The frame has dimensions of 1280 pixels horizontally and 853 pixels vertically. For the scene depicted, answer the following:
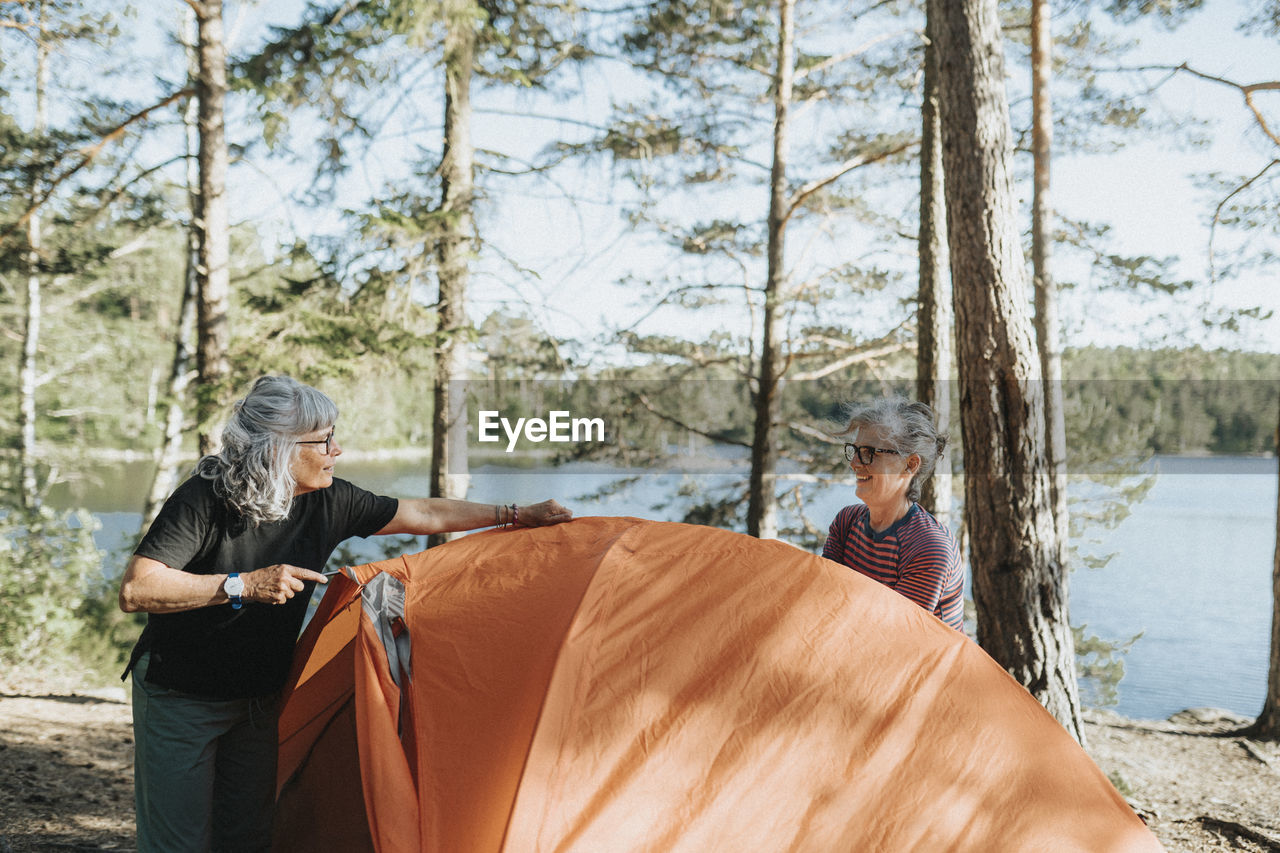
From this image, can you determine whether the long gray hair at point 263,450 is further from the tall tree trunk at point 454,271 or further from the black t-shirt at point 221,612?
the tall tree trunk at point 454,271

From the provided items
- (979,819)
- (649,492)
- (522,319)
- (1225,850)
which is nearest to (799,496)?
(649,492)

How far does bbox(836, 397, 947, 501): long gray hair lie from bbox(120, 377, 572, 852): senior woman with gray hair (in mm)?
1692

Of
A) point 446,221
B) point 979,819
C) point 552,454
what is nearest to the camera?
point 979,819

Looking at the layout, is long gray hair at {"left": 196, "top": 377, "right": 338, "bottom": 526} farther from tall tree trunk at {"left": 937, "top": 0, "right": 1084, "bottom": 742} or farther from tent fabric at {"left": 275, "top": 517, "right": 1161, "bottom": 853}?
tall tree trunk at {"left": 937, "top": 0, "right": 1084, "bottom": 742}

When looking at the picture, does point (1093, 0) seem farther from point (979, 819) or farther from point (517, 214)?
point (979, 819)

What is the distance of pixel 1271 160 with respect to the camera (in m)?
6.50

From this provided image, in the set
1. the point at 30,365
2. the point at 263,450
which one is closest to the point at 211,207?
the point at 263,450

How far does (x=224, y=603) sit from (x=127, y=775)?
3012mm

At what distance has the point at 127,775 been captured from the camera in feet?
15.1

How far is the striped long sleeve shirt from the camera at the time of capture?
2754mm

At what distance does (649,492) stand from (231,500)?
33.5 ft

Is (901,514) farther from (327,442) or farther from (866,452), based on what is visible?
(327,442)

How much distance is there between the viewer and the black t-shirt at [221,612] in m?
2.35

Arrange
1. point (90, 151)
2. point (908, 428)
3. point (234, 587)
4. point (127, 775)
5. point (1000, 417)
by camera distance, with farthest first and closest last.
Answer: point (90, 151) < point (127, 775) < point (1000, 417) < point (908, 428) < point (234, 587)
